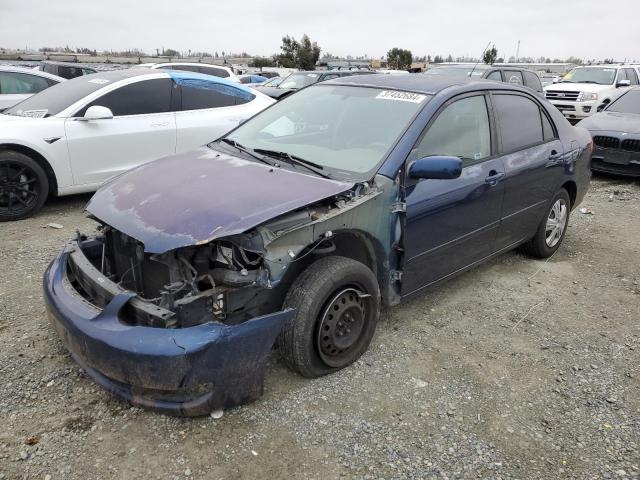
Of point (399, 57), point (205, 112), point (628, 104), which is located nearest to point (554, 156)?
point (205, 112)

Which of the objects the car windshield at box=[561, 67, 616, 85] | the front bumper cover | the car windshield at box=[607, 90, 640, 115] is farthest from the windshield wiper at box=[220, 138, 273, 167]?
the car windshield at box=[561, 67, 616, 85]

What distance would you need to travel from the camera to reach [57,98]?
6.03 metres

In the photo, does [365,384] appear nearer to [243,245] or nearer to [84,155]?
[243,245]

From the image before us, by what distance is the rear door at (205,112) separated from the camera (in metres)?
6.43

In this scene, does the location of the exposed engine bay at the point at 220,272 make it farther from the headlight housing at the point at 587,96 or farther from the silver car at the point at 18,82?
the headlight housing at the point at 587,96

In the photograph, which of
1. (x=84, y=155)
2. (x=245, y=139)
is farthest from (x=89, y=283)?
(x=84, y=155)

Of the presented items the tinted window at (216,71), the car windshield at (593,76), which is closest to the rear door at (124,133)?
the tinted window at (216,71)

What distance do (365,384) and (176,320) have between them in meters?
1.21

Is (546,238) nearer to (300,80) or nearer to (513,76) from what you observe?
(513,76)

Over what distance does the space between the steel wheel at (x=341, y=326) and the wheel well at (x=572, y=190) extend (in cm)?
296

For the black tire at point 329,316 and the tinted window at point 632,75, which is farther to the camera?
the tinted window at point 632,75

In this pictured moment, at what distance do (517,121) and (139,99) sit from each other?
4.30 metres

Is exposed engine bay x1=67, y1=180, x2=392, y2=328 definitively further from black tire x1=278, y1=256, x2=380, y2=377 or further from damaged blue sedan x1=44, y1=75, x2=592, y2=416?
black tire x1=278, y1=256, x2=380, y2=377

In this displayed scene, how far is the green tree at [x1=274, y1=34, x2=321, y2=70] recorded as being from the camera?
137 feet
